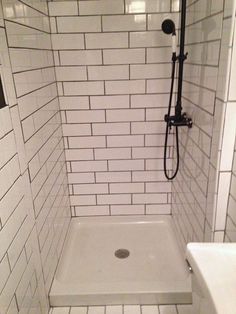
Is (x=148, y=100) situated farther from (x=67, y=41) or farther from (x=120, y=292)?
(x=120, y=292)

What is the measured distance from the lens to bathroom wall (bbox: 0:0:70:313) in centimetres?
104

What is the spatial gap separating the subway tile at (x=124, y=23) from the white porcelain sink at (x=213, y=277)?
147 centimetres

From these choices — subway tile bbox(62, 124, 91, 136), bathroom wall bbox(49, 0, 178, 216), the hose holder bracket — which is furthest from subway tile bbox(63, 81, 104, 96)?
the hose holder bracket

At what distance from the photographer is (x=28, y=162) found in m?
1.28

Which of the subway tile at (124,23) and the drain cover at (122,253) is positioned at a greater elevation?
the subway tile at (124,23)

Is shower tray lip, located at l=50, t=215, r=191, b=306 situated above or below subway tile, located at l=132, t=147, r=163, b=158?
below

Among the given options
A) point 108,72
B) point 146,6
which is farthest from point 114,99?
point 146,6

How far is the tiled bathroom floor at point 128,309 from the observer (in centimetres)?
153

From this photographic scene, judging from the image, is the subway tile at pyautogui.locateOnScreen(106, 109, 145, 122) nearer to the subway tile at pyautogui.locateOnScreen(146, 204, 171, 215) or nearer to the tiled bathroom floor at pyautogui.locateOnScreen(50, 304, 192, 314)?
the subway tile at pyautogui.locateOnScreen(146, 204, 171, 215)

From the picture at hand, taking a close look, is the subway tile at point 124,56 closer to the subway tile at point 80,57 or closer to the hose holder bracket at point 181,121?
the subway tile at point 80,57

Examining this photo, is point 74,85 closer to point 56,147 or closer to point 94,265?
point 56,147

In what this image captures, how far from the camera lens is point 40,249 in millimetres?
1433

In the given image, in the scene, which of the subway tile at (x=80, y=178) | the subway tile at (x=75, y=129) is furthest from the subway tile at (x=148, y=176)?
the subway tile at (x=75, y=129)

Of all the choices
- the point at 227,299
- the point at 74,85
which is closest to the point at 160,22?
the point at 74,85
